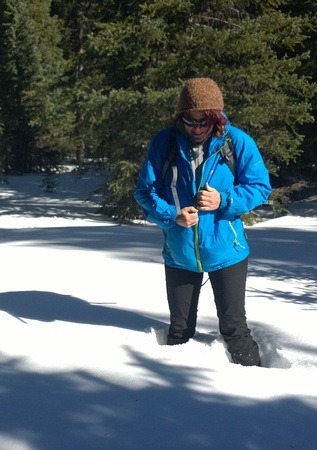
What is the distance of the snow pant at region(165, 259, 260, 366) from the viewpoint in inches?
151

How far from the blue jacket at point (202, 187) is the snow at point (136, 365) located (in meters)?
0.57

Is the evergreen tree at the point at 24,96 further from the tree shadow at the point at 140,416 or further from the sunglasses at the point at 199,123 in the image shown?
the tree shadow at the point at 140,416

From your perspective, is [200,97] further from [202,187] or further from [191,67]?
[191,67]

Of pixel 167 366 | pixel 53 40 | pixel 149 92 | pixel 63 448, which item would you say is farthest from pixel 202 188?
pixel 53 40

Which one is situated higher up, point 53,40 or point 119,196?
point 53,40

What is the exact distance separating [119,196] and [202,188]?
44.3 ft

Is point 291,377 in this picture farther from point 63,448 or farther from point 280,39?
point 280,39

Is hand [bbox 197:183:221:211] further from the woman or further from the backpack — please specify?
the backpack

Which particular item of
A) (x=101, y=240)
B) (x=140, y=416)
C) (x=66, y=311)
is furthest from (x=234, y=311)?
(x=101, y=240)

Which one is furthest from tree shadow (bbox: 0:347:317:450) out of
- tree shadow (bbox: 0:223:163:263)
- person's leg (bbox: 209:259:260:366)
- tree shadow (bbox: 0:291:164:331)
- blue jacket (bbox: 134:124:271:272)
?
tree shadow (bbox: 0:223:163:263)

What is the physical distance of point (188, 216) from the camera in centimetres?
356

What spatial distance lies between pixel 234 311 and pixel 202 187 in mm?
736

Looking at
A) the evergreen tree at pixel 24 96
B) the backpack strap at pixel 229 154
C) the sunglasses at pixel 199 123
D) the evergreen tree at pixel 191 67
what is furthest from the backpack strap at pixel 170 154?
the evergreen tree at pixel 24 96

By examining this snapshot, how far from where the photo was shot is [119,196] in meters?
17.1
